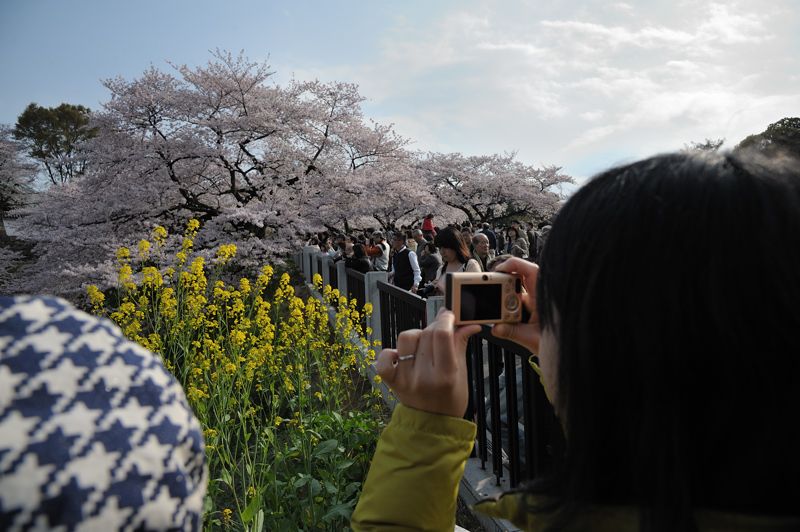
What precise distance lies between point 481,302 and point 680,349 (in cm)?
67

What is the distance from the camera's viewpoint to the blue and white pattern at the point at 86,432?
39 centimetres

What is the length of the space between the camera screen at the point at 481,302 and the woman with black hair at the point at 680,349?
49 cm

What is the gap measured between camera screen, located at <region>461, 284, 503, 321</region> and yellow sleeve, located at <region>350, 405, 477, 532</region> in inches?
12.9

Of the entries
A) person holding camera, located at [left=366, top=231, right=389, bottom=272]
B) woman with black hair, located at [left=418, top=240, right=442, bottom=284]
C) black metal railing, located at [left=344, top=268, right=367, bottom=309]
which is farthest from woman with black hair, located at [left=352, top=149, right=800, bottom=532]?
person holding camera, located at [left=366, top=231, right=389, bottom=272]

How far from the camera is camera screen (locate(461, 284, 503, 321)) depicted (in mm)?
1181

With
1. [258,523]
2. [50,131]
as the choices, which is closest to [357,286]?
[258,523]

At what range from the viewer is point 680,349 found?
55 centimetres

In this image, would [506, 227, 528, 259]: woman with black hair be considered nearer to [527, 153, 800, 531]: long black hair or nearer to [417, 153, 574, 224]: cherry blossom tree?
[527, 153, 800, 531]: long black hair

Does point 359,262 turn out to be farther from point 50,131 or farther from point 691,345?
point 50,131

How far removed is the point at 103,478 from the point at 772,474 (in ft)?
2.26

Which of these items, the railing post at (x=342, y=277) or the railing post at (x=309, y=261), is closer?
the railing post at (x=342, y=277)

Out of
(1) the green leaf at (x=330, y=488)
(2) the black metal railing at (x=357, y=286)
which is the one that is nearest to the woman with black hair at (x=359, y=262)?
(2) the black metal railing at (x=357, y=286)

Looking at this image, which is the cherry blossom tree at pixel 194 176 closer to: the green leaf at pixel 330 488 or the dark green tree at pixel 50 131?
the green leaf at pixel 330 488

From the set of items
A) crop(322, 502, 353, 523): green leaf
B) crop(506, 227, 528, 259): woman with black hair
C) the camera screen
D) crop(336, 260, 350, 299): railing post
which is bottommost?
crop(322, 502, 353, 523): green leaf
